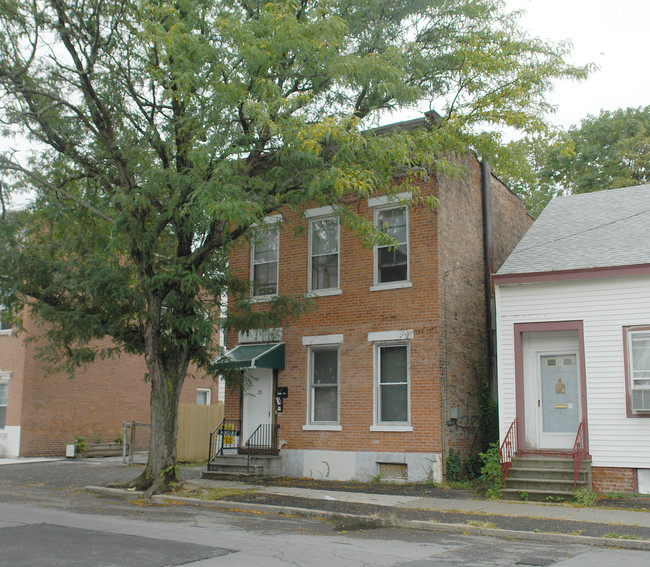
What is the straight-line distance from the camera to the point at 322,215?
18188 millimetres

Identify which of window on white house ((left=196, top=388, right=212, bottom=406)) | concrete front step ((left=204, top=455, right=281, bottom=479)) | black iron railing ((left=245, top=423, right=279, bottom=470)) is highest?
window on white house ((left=196, top=388, right=212, bottom=406))

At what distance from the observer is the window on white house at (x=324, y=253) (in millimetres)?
17938

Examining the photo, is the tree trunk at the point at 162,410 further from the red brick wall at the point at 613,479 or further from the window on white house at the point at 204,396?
the window on white house at the point at 204,396

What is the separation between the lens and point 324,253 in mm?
18156

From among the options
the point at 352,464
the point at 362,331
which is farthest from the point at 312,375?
the point at 352,464

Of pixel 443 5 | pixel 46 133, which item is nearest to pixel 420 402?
pixel 443 5

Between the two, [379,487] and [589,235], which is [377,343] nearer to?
[379,487]

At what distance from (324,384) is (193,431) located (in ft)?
25.1

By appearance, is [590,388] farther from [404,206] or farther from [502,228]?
[502,228]

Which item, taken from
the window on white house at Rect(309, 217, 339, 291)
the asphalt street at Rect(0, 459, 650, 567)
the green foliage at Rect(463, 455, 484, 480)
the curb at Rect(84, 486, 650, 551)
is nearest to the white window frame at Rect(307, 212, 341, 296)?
the window on white house at Rect(309, 217, 339, 291)

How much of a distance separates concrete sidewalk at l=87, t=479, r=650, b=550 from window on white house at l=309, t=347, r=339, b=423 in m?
2.94

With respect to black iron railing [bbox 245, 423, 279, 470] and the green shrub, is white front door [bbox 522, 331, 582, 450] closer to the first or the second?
the green shrub

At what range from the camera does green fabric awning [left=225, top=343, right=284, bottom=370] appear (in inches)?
667

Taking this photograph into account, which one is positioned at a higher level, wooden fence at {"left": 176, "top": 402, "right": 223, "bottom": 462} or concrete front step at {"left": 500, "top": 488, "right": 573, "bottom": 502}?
wooden fence at {"left": 176, "top": 402, "right": 223, "bottom": 462}
